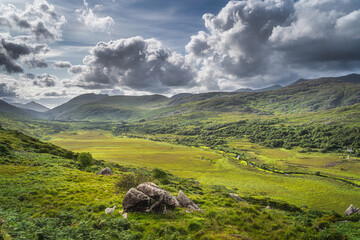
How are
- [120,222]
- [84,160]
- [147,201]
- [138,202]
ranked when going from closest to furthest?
1. [120,222]
2. [138,202]
3. [147,201]
4. [84,160]

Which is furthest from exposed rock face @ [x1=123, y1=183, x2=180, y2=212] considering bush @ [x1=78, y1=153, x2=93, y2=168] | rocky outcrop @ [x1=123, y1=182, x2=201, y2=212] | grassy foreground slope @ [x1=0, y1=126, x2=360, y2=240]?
bush @ [x1=78, y1=153, x2=93, y2=168]

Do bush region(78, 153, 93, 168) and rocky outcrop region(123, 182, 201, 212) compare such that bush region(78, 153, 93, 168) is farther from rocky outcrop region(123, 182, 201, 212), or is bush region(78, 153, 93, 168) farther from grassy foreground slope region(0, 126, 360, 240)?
rocky outcrop region(123, 182, 201, 212)

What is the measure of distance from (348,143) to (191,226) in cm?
25259

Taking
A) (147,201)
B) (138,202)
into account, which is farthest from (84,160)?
(147,201)

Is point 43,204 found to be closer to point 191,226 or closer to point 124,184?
point 124,184

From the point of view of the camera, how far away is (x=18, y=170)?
37562mm

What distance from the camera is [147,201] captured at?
2084 centimetres

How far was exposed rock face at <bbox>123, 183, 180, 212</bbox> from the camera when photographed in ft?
67.9

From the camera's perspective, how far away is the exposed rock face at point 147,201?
2069cm

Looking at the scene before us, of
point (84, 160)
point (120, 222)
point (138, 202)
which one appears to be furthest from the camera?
point (84, 160)

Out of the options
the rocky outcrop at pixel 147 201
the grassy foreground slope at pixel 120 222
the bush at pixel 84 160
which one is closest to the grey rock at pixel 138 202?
the rocky outcrop at pixel 147 201

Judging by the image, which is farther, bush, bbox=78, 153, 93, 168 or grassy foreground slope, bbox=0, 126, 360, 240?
Result: bush, bbox=78, 153, 93, 168

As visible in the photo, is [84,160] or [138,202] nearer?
[138,202]

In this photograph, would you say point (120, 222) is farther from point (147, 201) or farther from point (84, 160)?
point (84, 160)
